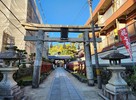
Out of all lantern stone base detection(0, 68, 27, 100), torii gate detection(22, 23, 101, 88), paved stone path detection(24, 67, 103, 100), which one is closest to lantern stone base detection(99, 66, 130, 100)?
paved stone path detection(24, 67, 103, 100)

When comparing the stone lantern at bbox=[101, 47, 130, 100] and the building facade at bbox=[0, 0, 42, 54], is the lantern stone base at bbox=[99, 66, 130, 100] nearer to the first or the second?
the stone lantern at bbox=[101, 47, 130, 100]

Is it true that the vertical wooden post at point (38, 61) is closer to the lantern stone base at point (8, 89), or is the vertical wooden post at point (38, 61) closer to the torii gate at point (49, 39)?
the torii gate at point (49, 39)

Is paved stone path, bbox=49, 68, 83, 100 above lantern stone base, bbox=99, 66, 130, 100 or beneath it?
beneath

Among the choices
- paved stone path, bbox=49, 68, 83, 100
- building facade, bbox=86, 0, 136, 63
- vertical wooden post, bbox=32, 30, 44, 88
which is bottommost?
paved stone path, bbox=49, 68, 83, 100

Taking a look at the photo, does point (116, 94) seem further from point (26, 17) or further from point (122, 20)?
point (26, 17)

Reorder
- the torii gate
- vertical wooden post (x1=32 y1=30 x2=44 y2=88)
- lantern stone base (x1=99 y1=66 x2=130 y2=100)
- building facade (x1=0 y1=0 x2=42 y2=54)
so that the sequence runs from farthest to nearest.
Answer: building facade (x1=0 y1=0 x2=42 y2=54) < the torii gate < vertical wooden post (x1=32 y1=30 x2=44 y2=88) < lantern stone base (x1=99 y1=66 x2=130 y2=100)

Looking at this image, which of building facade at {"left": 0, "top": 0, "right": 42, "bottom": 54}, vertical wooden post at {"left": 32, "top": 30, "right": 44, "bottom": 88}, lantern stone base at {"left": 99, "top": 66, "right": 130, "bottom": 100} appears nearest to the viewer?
lantern stone base at {"left": 99, "top": 66, "right": 130, "bottom": 100}

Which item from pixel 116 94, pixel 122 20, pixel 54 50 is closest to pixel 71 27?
pixel 122 20

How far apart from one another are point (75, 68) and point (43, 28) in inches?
653

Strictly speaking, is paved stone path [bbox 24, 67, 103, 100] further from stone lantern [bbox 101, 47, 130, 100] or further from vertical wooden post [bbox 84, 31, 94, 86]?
stone lantern [bbox 101, 47, 130, 100]

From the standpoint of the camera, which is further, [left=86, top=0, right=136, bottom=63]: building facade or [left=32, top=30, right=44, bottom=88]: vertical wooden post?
[left=86, top=0, right=136, bottom=63]: building facade

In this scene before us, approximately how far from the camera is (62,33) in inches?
497

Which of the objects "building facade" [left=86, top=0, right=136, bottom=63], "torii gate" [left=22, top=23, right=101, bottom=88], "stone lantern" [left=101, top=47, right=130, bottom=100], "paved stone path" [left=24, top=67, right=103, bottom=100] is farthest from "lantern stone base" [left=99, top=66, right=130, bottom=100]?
"torii gate" [left=22, top=23, right=101, bottom=88]

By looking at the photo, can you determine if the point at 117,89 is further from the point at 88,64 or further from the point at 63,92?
the point at 88,64
